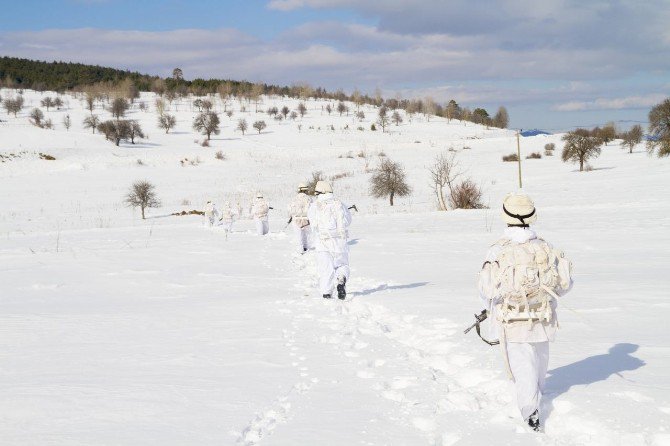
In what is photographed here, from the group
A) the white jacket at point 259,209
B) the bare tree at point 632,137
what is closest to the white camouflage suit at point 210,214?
the white jacket at point 259,209

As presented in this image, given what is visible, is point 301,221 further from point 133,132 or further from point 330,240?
point 133,132

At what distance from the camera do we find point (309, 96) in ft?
484

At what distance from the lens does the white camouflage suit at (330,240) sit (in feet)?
31.3

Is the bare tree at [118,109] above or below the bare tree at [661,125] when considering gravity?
above

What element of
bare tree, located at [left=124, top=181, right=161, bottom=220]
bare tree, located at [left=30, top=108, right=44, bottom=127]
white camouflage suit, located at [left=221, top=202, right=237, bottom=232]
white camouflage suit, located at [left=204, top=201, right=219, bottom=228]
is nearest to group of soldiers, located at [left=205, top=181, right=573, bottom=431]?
white camouflage suit, located at [left=221, top=202, right=237, bottom=232]

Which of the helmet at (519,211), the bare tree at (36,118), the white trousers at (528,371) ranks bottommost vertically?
the white trousers at (528,371)

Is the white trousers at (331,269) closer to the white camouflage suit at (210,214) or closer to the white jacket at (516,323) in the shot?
the white jacket at (516,323)

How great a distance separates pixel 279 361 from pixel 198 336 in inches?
56.0

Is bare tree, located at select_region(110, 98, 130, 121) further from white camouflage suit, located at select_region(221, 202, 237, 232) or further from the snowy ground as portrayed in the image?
the snowy ground

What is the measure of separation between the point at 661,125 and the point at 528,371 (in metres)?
50.7

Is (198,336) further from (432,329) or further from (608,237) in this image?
(608,237)

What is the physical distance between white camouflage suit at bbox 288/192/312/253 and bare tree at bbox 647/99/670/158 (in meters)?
41.0

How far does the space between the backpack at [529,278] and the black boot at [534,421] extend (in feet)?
2.24

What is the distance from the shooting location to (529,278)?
4.27 m
